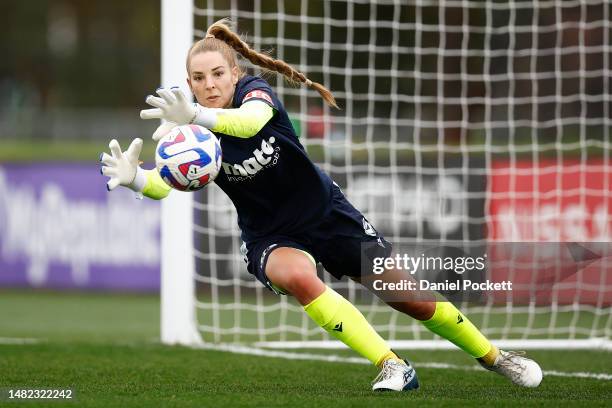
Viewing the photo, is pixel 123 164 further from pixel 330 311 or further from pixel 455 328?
pixel 455 328

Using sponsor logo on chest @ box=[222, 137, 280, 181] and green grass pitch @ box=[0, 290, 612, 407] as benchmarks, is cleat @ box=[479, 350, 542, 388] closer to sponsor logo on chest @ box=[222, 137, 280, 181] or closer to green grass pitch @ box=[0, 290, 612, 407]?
green grass pitch @ box=[0, 290, 612, 407]

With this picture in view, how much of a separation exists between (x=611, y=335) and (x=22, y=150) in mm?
8088

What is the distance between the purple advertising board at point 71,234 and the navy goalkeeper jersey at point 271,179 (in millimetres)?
7179

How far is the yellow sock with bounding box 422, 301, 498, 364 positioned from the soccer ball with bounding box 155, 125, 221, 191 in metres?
1.32

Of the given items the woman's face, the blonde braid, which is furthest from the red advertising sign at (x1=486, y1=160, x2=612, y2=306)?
the woman's face

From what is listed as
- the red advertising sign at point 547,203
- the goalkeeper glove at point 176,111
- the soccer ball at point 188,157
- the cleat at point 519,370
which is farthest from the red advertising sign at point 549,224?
the goalkeeper glove at point 176,111

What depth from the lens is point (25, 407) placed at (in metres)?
4.46

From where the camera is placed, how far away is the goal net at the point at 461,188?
8.01 m

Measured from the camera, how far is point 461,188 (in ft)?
35.9

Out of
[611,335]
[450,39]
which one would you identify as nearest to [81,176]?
[450,39]

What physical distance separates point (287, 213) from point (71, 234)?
25.3 ft

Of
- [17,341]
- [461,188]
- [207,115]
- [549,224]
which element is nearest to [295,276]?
[207,115]

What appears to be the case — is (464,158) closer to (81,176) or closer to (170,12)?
(170,12)

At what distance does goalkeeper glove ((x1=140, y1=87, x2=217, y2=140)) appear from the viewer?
176 inches
